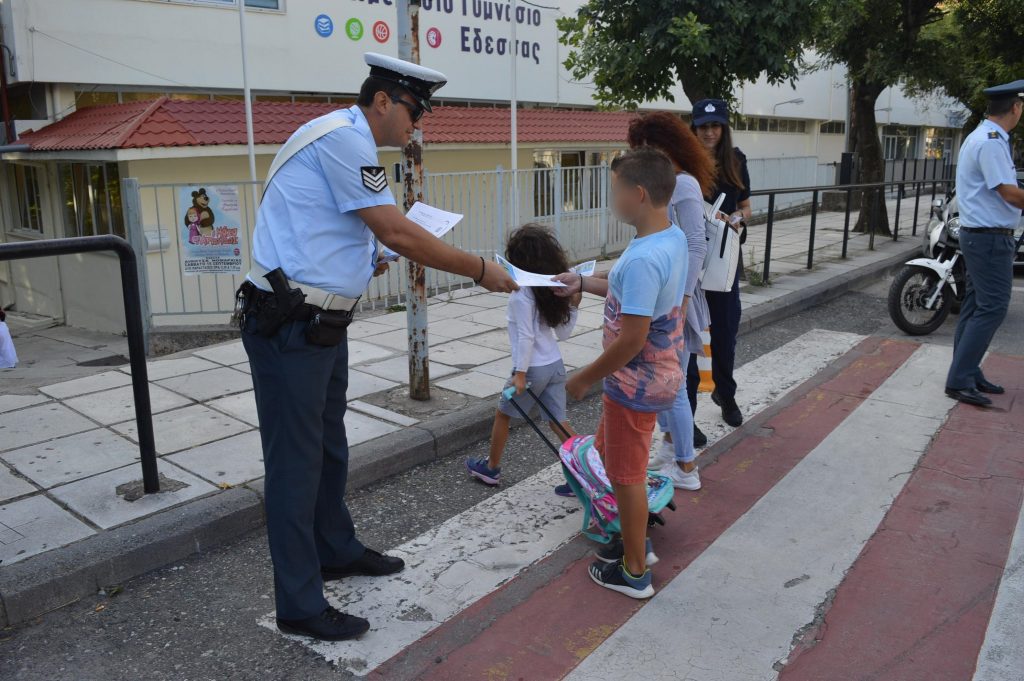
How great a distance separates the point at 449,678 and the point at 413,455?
1938 millimetres

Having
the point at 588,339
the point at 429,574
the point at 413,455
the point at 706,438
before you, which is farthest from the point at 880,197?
the point at 429,574

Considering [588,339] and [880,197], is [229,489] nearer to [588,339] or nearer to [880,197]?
[588,339]

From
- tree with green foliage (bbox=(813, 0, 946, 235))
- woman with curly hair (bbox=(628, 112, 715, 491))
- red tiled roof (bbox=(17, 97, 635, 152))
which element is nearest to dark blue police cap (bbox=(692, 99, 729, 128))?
woman with curly hair (bbox=(628, 112, 715, 491))

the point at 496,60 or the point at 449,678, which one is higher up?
the point at 496,60

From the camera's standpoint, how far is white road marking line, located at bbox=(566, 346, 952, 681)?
2834 mm

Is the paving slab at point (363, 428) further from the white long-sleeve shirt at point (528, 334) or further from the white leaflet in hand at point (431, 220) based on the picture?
the white leaflet in hand at point (431, 220)

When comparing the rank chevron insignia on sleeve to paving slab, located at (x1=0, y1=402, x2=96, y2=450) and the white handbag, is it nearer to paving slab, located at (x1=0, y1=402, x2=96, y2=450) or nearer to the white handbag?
the white handbag

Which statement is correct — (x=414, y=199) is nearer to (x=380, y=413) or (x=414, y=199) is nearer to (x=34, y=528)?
(x=380, y=413)

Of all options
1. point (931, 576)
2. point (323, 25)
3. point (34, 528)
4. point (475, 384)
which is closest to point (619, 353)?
point (931, 576)

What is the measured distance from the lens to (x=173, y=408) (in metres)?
5.20

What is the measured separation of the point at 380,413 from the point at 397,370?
42.2 inches

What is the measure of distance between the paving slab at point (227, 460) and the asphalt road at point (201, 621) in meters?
0.45

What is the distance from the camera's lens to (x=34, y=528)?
3.54 meters

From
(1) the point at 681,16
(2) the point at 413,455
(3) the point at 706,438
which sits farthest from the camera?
(1) the point at 681,16
